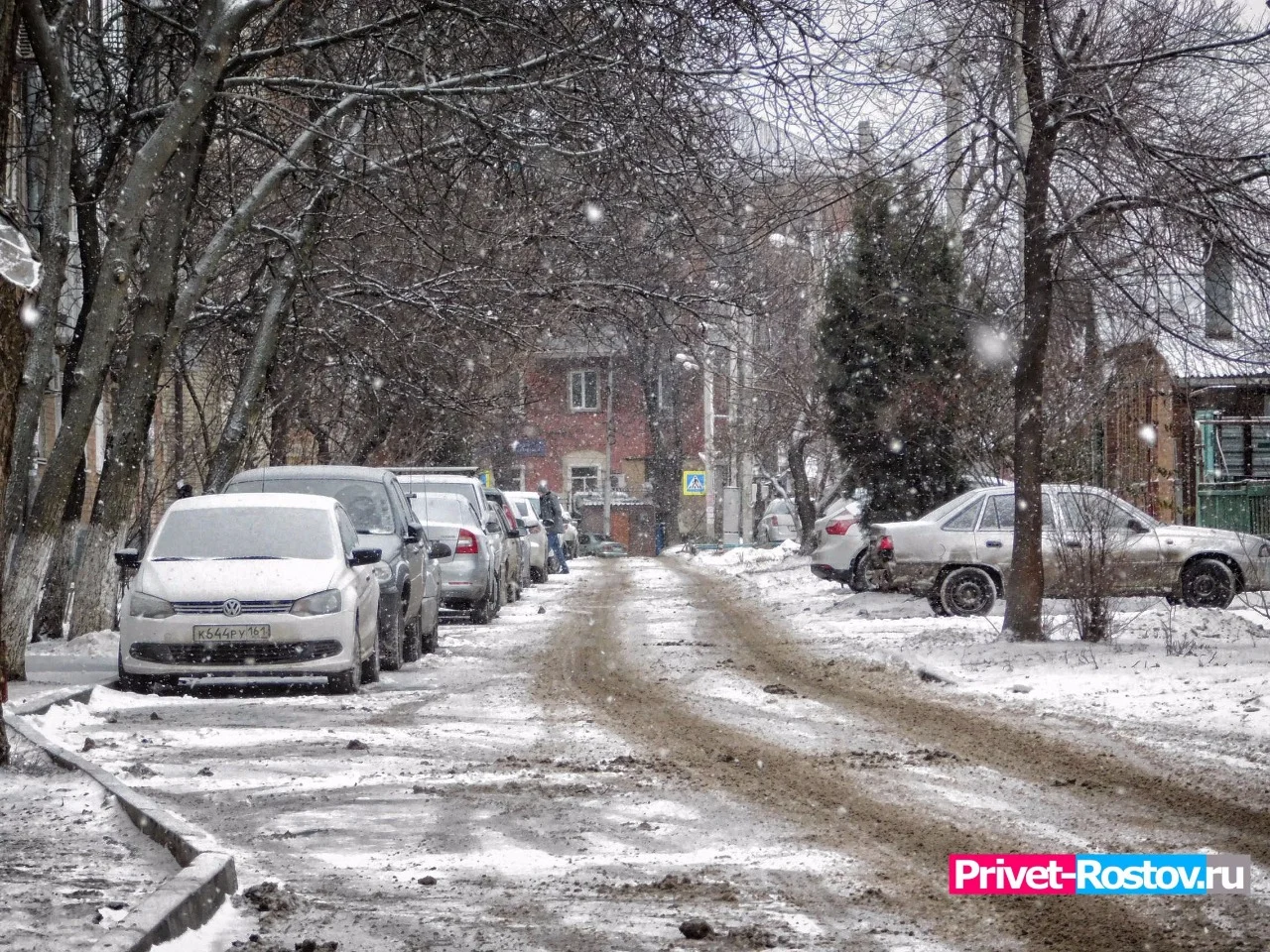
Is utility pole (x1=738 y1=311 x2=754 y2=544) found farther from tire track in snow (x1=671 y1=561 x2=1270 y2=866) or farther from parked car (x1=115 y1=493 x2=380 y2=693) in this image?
parked car (x1=115 y1=493 x2=380 y2=693)

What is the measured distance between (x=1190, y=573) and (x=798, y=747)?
42.4 ft

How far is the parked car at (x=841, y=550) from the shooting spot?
82.0 feet

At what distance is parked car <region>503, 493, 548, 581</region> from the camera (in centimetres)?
3541

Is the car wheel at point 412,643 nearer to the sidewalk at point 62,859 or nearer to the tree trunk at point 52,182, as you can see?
the tree trunk at point 52,182

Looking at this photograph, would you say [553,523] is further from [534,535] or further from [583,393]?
[583,393]

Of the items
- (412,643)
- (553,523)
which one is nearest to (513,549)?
(412,643)

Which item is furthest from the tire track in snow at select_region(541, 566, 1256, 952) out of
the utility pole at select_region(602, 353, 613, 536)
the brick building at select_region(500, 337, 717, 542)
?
the brick building at select_region(500, 337, 717, 542)

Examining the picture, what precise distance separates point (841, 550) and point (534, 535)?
12.3 m

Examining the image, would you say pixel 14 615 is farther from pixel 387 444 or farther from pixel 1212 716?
pixel 387 444

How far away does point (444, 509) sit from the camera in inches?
927

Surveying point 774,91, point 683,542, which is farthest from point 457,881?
point 683,542

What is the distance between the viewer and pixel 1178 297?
15164mm

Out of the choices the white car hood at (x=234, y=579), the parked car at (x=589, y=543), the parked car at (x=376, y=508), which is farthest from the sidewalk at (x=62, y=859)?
the parked car at (x=589, y=543)

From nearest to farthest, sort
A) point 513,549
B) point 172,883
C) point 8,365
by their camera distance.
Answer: point 172,883 → point 8,365 → point 513,549
